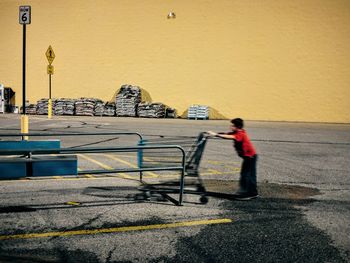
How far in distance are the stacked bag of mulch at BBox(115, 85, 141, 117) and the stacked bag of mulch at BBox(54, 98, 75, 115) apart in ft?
12.2

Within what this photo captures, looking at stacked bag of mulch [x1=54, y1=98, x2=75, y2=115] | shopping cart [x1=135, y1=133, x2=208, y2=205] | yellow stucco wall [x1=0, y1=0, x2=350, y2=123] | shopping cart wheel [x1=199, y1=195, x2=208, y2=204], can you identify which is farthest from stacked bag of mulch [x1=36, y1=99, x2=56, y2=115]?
shopping cart wheel [x1=199, y1=195, x2=208, y2=204]

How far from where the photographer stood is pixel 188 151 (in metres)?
6.52

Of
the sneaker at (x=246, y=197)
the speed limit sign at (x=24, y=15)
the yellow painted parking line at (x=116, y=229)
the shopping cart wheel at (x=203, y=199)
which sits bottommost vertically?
the yellow painted parking line at (x=116, y=229)

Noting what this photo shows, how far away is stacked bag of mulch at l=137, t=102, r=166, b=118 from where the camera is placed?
2744 cm

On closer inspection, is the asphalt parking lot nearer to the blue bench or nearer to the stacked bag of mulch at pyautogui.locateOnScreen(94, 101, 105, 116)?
the blue bench

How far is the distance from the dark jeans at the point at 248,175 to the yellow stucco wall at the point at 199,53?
2133cm

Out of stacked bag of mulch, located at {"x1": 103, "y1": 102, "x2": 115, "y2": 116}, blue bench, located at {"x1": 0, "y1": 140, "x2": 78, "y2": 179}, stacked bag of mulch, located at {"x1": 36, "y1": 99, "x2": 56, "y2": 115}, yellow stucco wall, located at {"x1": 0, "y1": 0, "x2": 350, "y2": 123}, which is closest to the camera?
blue bench, located at {"x1": 0, "y1": 140, "x2": 78, "y2": 179}

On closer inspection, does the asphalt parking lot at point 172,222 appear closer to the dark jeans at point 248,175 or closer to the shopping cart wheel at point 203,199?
the shopping cart wheel at point 203,199

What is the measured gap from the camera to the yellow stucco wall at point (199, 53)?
2594cm

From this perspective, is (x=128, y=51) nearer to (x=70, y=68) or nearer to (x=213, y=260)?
(x=70, y=68)

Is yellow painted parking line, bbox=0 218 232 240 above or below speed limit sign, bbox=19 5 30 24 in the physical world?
below

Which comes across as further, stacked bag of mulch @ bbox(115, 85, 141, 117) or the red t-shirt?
stacked bag of mulch @ bbox(115, 85, 141, 117)

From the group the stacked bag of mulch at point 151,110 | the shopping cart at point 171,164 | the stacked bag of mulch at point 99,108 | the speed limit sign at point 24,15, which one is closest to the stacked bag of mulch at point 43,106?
the stacked bag of mulch at point 99,108

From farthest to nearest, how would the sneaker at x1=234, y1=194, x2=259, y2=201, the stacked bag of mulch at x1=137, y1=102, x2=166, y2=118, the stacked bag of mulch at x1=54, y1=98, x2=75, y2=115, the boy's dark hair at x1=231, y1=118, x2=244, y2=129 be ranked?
the stacked bag of mulch at x1=54, y1=98, x2=75, y2=115 < the stacked bag of mulch at x1=137, y1=102, x2=166, y2=118 < the sneaker at x1=234, y1=194, x2=259, y2=201 < the boy's dark hair at x1=231, y1=118, x2=244, y2=129
